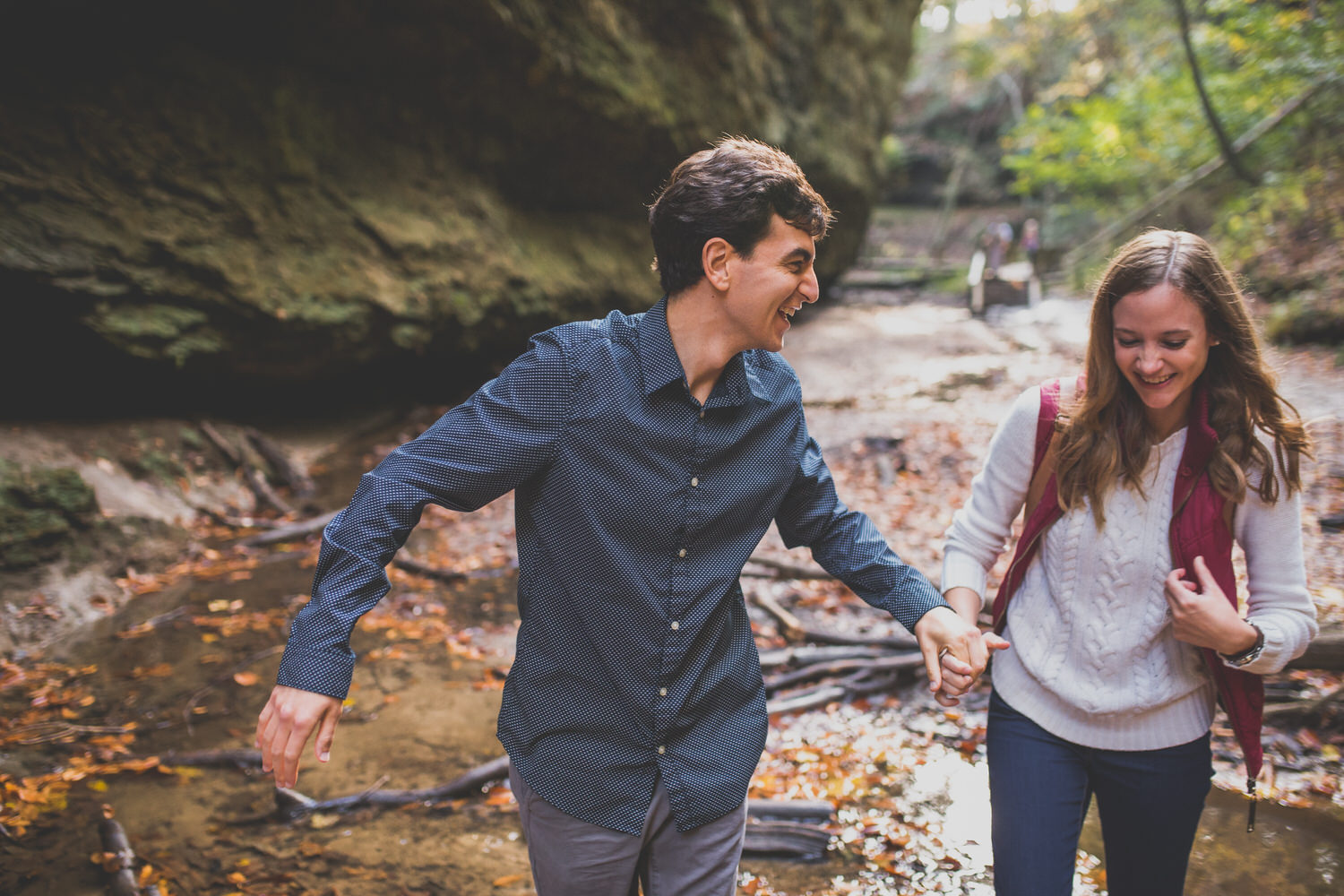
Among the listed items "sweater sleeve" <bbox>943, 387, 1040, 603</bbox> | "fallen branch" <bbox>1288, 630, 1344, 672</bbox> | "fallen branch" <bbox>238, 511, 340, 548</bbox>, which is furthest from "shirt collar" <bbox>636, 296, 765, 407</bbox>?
"fallen branch" <bbox>238, 511, 340, 548</bbox>

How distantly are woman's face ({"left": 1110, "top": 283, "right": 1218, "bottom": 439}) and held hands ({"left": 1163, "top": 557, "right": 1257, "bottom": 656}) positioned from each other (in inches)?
16.4

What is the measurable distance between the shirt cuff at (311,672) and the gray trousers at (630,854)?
538mm

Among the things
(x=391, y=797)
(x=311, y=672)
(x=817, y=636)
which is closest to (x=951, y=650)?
(x=311, y=672)

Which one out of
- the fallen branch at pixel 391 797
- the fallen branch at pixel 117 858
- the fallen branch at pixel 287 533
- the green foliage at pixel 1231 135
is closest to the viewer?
the fallen branch at pixel 117 858

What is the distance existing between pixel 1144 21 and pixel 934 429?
62.5ft

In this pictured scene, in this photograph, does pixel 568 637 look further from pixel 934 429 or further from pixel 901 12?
pixel 901 12

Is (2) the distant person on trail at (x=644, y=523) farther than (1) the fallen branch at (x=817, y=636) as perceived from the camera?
No

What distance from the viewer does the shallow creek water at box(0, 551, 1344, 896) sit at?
3207 millimetres

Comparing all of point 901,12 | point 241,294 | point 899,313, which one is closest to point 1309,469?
point 241,294

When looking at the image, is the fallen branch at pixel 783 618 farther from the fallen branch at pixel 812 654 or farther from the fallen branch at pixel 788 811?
the fallen branch at pixel 788 811

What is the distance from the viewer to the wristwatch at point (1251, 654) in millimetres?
1858

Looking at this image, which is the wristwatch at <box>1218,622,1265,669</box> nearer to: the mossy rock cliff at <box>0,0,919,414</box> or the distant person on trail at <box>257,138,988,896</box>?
the distant person on trail at <box>257,138,988,896</box>

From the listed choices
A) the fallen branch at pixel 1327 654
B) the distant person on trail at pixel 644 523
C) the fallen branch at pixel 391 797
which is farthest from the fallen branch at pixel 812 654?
the distant person on trail at pixel 644 523

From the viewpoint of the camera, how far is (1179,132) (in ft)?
61.9
